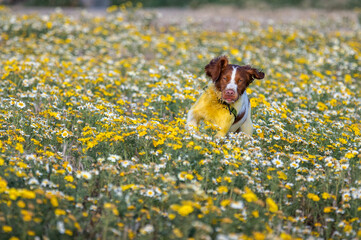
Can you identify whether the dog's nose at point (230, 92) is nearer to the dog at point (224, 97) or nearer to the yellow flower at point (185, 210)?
the dog at point (224, 97)

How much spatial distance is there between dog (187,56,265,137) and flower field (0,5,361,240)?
0.24 metres

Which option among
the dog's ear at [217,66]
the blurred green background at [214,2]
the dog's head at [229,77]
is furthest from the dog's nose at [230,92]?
the blurred green background at [214,2]

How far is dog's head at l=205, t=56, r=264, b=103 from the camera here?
4.23m

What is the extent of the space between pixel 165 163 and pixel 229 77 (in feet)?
4.03

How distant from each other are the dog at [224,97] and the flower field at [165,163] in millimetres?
236

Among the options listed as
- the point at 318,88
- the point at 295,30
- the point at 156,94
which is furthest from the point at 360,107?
the point at 295,30

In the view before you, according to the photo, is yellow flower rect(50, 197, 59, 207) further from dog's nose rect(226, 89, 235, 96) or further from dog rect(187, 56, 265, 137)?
dog's nose rect(226, 89, 235, 96)

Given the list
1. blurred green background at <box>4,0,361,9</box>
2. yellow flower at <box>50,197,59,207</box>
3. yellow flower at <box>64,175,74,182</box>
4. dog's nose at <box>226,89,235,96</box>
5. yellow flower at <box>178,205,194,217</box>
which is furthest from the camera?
blurred green background at <box>4,0,361,9</box>

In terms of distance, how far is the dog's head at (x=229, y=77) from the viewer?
4.23 meters

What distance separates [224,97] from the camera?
4.23 m

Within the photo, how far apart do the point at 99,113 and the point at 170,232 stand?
2236mm

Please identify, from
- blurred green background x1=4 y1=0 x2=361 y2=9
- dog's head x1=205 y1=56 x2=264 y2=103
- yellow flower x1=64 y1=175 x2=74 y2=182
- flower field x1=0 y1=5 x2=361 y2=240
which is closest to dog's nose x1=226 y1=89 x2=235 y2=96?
dog's head x1=205 y1=56 x2=264 y2=103

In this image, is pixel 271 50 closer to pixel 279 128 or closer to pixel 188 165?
pixel 279 128

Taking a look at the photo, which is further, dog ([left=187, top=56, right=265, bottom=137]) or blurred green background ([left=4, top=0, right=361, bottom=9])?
blurred green background ([left=4, top=0, right=361, bottom=9])
